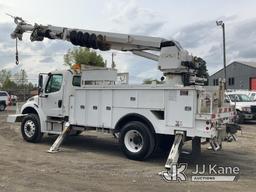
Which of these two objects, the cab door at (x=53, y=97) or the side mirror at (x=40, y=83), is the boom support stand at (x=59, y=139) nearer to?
the cab door at (x=53, y=97)

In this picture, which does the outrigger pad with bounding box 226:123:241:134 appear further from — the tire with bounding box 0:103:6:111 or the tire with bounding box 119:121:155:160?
the tire with bounding box 0:103:6:111

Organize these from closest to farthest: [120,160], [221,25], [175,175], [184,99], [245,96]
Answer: [175,175] < [184,99] < [120,160] < [245,96] < [221,25]

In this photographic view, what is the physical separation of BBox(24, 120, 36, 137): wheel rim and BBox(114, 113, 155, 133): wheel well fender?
3765 millimetres

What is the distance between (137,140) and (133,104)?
964 mm

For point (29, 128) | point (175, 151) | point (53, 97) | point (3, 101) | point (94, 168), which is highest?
point (3, 101)

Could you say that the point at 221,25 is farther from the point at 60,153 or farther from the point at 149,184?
the point at 149,184

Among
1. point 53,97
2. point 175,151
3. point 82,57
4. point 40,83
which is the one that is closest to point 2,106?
point 82,57

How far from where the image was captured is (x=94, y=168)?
10.6m

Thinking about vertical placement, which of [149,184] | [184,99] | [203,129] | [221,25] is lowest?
[149,184]

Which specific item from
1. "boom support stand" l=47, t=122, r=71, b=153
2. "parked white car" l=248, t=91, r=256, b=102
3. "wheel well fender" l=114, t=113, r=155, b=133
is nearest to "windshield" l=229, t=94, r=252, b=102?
"parked white car" l=248, t=91, r=256, b=102

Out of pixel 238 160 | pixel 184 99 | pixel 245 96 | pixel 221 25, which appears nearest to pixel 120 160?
pixel 184 99

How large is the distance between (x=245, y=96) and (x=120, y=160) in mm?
16036

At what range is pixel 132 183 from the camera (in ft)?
29.8

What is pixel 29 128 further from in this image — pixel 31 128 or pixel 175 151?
pixel 175 151
